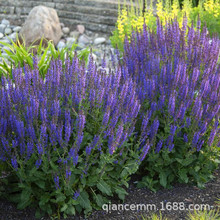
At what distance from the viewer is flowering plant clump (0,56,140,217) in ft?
9.45

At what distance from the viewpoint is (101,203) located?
10.8ft

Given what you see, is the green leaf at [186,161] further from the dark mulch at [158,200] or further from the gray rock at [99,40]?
the gray rock at [99,40]

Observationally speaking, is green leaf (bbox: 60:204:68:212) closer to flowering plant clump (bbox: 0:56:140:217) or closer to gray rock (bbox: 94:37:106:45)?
flowering plant clump (bbox: 0:56:140:217)

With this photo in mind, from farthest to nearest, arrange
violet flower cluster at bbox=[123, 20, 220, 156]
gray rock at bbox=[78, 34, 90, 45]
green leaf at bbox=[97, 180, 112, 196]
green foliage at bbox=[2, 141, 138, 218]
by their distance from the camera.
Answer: gray rock at bbox=[78, 34, 90, 45] → violet flower cluster at bbox=[123, 20, 220, 156] → green leaf at bbox=[97, 180, 112, 196] → green foliage at bbox=[2, 141, 138, 218]

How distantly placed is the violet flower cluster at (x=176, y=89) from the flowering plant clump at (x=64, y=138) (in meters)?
0.33

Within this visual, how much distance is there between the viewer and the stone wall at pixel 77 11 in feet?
32.7

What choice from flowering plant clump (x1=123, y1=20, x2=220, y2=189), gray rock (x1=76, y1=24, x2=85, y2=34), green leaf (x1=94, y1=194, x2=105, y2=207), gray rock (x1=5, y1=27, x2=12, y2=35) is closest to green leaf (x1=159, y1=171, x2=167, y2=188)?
flowering plant clump (x1=123, y1=20, x2=220, y2=189)

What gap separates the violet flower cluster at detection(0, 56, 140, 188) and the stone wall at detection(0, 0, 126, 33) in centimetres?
678

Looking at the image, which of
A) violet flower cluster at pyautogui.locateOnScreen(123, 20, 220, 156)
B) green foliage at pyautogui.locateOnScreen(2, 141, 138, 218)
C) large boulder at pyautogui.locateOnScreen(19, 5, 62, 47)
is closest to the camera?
green foliage at pyautogui.locateOnScreen(2, 141, 138, 218)

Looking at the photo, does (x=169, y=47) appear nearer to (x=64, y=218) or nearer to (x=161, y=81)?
(x=161, y=81)

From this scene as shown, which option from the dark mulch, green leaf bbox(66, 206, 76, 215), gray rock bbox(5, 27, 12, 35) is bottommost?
the dark mulch

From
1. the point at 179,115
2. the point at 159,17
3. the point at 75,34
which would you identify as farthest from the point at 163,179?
the point at 75,34

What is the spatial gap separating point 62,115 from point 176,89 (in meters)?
1.28

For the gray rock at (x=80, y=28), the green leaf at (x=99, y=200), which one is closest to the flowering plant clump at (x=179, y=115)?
the green leaf at (x=99, y=200)
